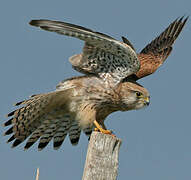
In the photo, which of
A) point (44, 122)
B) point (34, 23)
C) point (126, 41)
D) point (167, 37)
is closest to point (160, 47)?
point (167, 37)

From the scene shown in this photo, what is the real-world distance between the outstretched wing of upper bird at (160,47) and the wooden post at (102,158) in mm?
2911

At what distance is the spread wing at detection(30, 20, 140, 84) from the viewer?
14.5 ft

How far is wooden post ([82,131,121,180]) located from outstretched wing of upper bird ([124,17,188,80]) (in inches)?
115

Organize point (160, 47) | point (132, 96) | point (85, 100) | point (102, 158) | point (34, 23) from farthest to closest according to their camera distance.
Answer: point (160, 47), point (132, 96), point (85, 100), point (34, 23), point (102, 158)

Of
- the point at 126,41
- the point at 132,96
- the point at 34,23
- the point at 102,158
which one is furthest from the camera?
the point at 132,96

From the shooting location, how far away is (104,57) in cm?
512

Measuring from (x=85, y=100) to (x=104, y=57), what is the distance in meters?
0.59

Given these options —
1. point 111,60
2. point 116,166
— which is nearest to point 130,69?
point 111,60

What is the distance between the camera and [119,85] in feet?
17.7

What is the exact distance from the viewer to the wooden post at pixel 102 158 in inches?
119

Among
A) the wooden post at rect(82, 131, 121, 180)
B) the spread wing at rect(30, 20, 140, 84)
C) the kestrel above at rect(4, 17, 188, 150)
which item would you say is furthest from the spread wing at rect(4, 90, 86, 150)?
the wooden post at rect(82, 131, 121, 180)

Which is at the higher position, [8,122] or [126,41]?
[126,41]

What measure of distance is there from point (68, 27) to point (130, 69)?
1347 mm

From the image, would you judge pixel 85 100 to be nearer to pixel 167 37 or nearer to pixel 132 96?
pixel 132 96
